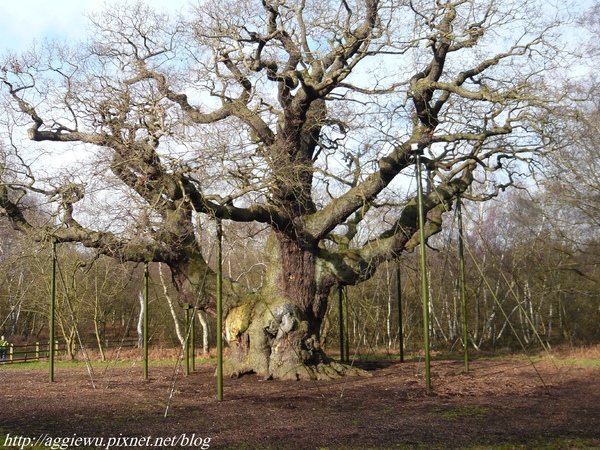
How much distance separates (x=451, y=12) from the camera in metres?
10.9

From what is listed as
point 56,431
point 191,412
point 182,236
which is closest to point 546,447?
point 191,412

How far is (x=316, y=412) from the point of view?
7.83 meters

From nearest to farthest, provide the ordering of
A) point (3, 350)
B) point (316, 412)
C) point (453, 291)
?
point (316, 412), point (3, 350), point (453, 291)

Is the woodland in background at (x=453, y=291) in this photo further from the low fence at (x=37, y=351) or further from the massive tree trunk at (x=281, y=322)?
the massive tree trunk at (x=281, y=322)

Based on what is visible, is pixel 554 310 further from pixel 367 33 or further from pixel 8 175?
pixel 8 175

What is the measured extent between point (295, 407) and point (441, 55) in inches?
281

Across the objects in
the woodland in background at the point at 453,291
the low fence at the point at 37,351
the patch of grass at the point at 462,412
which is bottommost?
the patch of grass at the point at 462,412

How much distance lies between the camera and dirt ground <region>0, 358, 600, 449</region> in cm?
606

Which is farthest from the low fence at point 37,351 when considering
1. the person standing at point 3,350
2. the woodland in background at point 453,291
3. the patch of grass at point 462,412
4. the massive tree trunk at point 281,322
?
the patch of grass at point 462,412

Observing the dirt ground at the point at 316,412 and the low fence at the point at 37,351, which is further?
the low fence at the point at 37,351

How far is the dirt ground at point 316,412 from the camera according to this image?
6059 mm

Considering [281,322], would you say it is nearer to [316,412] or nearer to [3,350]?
[316,412]

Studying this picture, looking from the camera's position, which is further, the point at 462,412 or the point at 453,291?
the point at 453,291

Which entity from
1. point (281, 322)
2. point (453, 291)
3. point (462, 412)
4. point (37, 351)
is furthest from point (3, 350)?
point (462, 412)
